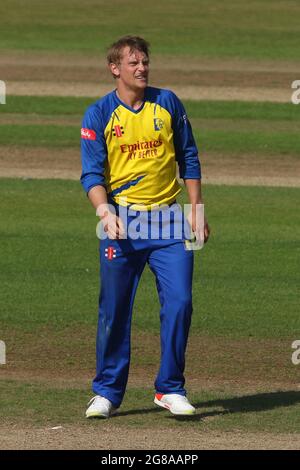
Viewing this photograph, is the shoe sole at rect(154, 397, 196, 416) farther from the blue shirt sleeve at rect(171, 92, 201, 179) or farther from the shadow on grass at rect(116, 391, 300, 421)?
the blue shirt sleeve at rect(171, 92, 201, 179)

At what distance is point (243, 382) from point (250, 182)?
8.95 metres

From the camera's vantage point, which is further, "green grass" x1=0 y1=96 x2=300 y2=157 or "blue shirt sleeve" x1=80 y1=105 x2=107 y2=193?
"green grass" x1=0 y1=96 x2=300 y2=157

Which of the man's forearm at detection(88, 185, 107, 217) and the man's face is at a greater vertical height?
the man's face

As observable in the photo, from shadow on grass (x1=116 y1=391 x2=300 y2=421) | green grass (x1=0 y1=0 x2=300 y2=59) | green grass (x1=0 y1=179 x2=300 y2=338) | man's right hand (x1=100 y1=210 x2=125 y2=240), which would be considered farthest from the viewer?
green grass (x1=0 y1=0 x2=300 y2=59)

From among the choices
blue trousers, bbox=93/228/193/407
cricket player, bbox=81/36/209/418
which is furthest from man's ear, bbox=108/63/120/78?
blue trousers, bbox=93/228/193/407

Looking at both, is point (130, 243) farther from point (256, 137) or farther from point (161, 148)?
point (256, 137)

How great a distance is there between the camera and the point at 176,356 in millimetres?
8250

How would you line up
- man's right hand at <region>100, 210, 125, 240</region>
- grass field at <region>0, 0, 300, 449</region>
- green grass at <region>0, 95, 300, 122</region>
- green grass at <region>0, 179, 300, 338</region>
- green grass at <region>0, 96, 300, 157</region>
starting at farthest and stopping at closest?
green grass at <region>0, 95, 300, 122</region>
green grass at <region>0, 96, 300, 157</region>
green grass at <region>0, 179, 300, 338</region>
grass field at <region>0, 0, 300, 449</region>
man's right hand at <region>100, 210, 125, 240</region>

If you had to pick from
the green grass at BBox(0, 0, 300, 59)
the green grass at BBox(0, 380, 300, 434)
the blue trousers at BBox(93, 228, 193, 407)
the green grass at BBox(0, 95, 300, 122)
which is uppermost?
the green grass at BBox(0, 0, 300, 59)

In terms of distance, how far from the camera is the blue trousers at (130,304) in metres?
8.18

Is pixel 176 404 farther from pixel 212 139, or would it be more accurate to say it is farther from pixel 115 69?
pixel 212 139

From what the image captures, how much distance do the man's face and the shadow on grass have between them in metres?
1.97

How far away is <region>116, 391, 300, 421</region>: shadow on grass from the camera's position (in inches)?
336

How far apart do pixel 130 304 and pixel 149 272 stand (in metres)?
5.24
